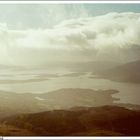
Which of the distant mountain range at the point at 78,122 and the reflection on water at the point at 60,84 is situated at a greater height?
the reflection on water at the point at 60,84

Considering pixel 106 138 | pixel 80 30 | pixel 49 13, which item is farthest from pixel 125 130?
pixel 49 13

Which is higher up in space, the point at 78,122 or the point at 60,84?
the point at 60,84

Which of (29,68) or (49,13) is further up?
(49,13)

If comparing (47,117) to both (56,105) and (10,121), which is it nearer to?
(56,105)

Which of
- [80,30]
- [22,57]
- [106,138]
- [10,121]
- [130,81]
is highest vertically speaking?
[80,30]
